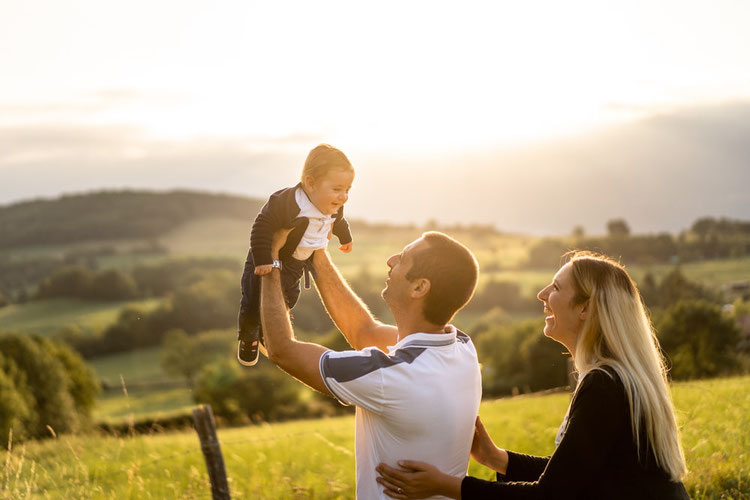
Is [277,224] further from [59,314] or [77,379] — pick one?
[59,314]

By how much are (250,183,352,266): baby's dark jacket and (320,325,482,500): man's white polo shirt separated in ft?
2.81

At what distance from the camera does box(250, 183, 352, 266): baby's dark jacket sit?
4.01 m

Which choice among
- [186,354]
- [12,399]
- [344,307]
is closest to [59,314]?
[186,354]

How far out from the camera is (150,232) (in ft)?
529

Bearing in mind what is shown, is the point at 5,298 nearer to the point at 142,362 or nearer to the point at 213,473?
the point at 142,362

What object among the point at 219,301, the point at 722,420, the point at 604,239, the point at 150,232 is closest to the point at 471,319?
the point at 604,239

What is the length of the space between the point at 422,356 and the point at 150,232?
16599cm

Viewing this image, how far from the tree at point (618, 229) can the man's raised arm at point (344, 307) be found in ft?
344

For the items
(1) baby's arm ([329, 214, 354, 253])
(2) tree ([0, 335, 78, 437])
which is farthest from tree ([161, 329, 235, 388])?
(1) baby's arm ([329, 214, 354, 253])

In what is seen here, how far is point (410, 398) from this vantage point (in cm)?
332

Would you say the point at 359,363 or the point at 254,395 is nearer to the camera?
the point at 359,363

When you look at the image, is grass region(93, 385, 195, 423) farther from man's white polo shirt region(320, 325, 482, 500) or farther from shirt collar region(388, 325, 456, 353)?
shirt collar region(388, 325, 456, 353)

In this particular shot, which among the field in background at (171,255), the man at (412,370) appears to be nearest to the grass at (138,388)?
the field in background at (171,255)

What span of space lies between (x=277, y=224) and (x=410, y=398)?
141 centimetres
